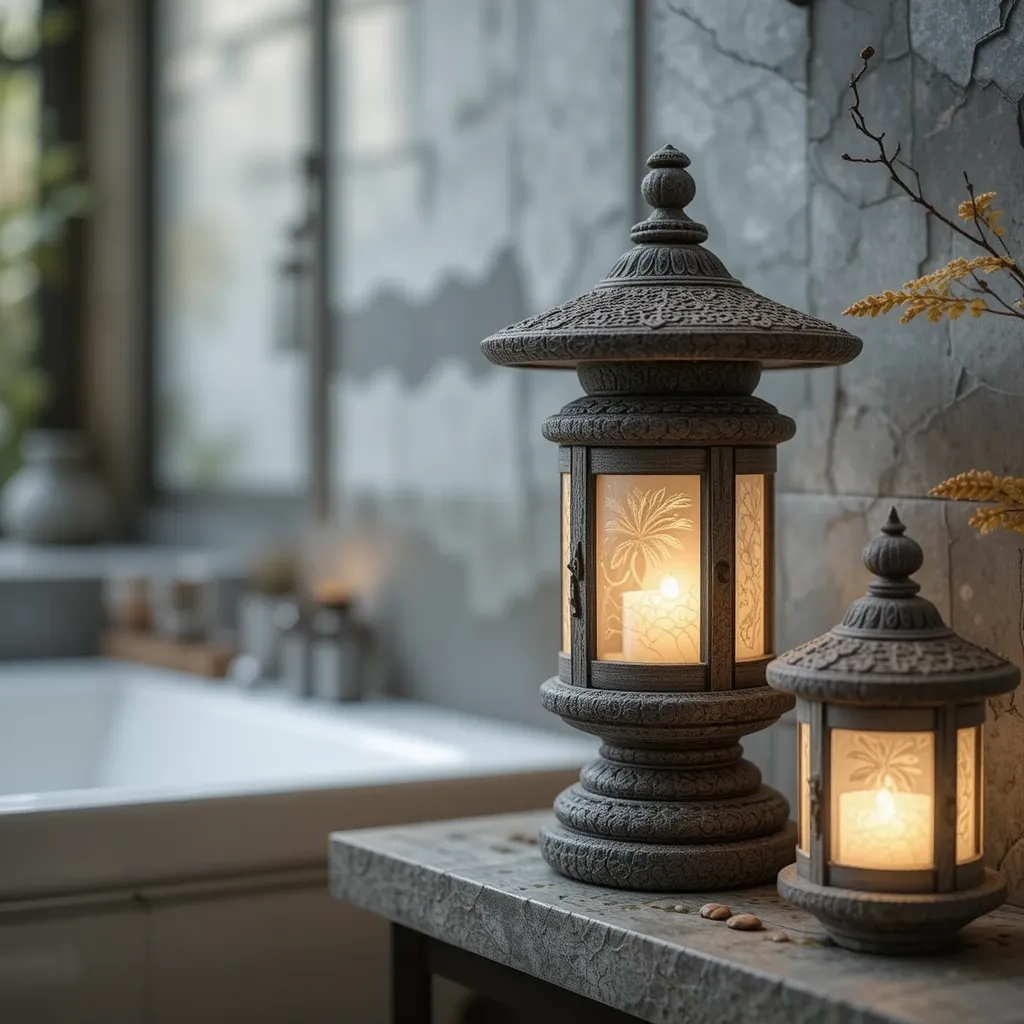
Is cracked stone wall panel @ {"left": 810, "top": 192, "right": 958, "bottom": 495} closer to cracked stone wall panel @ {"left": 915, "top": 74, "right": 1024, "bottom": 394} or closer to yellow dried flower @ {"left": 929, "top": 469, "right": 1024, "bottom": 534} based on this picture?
cracked stone wall panel @ {"left": 915, "top": 74, "right": 1024, "bottom": 394}

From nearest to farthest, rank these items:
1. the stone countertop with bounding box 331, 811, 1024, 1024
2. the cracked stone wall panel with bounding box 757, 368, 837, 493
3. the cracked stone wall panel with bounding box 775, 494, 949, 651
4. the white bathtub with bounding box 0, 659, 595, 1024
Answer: the stone countertop with bounding box 331, 811, 1024, 1024, the cracked stone wall panel with bounding box 775, 494, 949, 651, the cracked stone wall panel with bounding box 757, 368, 837, 493, the white bathtub with bounding box 0, 659, 595, 1024

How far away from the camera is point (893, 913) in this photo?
149 centimetres

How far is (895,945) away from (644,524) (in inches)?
19.8

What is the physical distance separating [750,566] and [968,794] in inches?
14.7

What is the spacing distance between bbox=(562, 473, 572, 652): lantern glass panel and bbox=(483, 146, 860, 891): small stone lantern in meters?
0.01

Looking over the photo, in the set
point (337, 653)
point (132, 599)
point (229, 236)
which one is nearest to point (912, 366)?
point (337, 653)

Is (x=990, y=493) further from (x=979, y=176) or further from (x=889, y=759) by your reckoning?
(x=979, y=176)

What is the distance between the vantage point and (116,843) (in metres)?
2.22

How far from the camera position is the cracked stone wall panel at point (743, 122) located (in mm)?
2193

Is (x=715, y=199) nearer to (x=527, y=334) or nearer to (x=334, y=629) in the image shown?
(x=527, y=334)

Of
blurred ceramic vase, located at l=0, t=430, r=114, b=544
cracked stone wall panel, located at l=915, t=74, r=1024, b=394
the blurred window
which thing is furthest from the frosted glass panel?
cracked stone wall panel, located at l=915, t=74, r=1024, b=394

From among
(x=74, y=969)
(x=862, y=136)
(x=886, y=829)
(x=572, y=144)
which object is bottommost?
(x=74, y=969)

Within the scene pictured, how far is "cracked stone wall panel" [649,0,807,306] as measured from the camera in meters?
2.19

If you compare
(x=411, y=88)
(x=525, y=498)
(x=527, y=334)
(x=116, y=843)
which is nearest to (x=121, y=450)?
(x=411, y=88)
